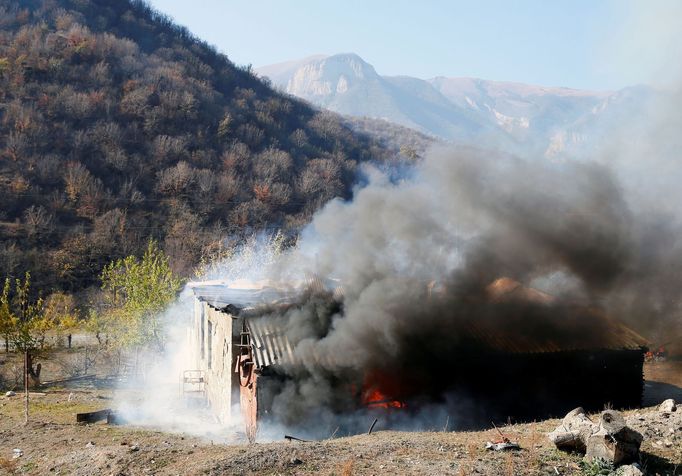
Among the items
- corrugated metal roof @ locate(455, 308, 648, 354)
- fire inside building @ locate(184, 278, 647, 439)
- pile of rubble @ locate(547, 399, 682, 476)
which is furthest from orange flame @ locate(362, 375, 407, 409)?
pile of rubble @ locate(547, 399, 682, 476)

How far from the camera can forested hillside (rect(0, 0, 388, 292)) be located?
47.3m

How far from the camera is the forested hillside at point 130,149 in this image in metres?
47.3

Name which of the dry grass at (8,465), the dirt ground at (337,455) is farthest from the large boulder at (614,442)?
the dry grass at (8,465)

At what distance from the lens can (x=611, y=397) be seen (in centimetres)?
1862

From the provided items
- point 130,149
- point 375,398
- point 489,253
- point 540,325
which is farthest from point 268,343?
point 130,149

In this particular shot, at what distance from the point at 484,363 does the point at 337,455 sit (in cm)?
741

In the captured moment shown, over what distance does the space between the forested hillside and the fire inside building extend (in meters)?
27.1

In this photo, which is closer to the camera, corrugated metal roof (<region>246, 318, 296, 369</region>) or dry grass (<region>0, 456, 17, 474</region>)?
dry grass (<region>0, 456, 17, 474</region>)

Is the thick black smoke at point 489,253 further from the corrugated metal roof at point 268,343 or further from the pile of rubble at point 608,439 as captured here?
the pile of rubble at point 608,439

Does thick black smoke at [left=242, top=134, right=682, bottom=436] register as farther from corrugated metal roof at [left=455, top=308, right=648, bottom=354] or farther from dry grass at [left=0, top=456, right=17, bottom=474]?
dry grass at [left=0, top=456, right=17, bottom=474]

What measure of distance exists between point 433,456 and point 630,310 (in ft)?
39.9

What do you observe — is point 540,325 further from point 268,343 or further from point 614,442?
point 614,442

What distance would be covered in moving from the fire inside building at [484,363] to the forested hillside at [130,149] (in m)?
27.1

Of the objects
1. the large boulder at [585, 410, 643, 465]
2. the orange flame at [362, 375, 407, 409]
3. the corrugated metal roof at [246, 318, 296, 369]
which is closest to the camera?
the large boulder at [585, 410, 643, 465]
